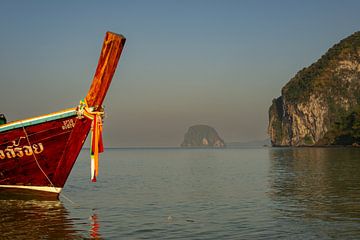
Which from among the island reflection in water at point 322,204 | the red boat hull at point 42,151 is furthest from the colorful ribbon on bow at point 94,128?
the island reflection in water at point 322,204

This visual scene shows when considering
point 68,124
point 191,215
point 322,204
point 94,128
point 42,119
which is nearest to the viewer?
point 191,215

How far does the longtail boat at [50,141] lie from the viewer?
61.0ft

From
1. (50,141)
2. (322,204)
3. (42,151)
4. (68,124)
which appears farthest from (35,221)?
(322,204)

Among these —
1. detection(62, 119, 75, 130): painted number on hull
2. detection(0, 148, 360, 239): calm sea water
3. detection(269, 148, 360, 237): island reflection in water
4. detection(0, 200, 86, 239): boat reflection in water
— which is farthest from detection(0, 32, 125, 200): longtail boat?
detection(269, 148, 360, 237): island reflection in water

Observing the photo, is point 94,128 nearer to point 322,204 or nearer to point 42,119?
point 42,119

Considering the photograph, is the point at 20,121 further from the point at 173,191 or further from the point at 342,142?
the point at 342,142

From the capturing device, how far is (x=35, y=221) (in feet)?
52.4

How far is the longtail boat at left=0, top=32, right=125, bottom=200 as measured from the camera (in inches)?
732

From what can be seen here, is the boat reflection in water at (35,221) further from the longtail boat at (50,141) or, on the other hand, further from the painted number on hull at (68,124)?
the painted number on hull at (68,124)

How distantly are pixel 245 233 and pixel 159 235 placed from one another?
8.24 feet

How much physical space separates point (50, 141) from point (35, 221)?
13.5 ft

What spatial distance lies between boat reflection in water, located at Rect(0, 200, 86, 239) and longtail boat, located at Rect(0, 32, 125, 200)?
79cm

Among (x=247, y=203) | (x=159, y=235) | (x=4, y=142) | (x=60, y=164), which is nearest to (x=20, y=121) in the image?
(x=4, y=142)

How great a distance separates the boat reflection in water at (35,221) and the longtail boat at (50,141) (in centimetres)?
79
